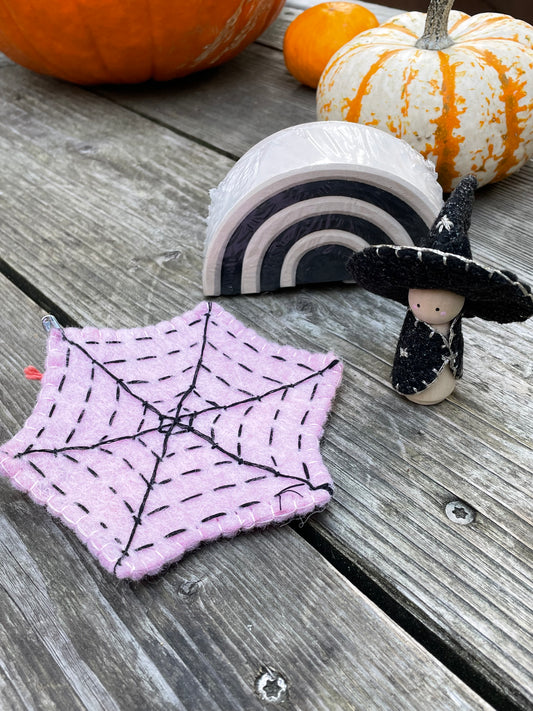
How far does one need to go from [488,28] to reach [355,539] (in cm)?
97

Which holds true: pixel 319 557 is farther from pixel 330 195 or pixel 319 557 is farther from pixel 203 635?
pixel 330 195

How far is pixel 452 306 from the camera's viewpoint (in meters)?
0.69

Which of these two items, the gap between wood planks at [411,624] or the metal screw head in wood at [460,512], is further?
the metal screw head in wood at [460,512]

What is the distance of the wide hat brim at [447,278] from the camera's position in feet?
2.05

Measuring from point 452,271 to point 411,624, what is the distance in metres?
0.32

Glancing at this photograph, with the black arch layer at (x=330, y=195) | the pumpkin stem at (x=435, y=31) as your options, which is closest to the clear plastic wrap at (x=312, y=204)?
the black arch layer at (x=330, y=195)

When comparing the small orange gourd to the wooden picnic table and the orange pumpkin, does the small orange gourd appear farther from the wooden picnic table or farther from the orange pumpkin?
the wooden picnic table

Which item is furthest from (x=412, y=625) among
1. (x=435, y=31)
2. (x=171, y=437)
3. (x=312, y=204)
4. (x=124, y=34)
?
(x=124, y=34)

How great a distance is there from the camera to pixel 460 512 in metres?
0.66

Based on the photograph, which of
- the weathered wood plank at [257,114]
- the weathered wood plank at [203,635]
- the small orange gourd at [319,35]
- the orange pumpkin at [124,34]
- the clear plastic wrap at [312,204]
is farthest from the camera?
the small orange gourd at [319,35]

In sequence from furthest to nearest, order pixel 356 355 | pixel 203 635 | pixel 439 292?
pixel 356 355 → pixel 439 292 → pixel 203 635

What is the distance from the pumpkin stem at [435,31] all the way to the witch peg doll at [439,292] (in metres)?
0.53

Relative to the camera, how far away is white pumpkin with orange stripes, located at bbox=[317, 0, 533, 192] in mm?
1056

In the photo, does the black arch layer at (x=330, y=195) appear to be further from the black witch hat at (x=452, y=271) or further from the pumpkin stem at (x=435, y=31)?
the pumpkin stem at (x=435, y=31)
